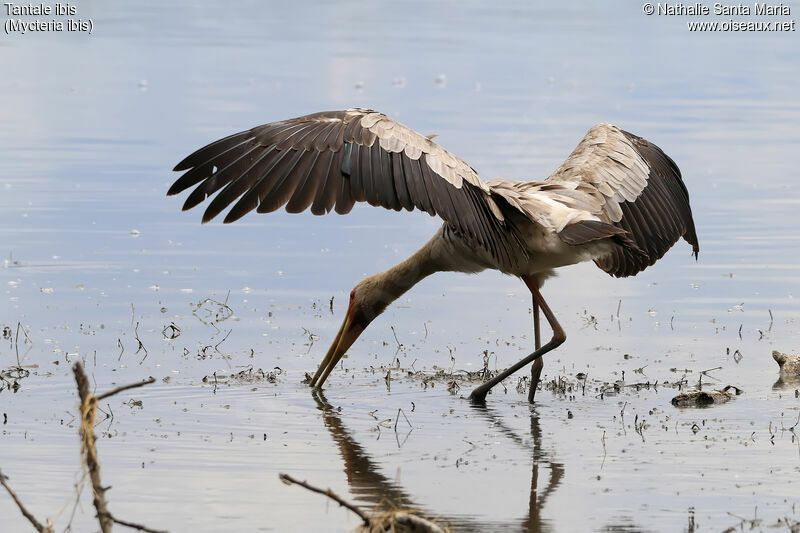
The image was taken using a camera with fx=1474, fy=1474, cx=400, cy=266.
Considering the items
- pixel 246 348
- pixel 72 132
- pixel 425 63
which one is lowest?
pixel 246 348

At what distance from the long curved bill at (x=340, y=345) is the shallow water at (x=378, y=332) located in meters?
0.15

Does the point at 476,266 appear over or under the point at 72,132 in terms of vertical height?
under

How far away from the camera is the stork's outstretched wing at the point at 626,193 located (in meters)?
9.57

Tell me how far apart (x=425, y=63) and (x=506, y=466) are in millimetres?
21803

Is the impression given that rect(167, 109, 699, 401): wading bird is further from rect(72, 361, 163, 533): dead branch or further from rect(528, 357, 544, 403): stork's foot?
rect(72, 361, 163, 533): dead branch

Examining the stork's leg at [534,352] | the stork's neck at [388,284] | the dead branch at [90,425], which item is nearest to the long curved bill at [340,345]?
the stork's neck at [388,284]

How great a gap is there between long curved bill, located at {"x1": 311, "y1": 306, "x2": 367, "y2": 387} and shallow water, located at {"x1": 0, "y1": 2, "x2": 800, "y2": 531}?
147 mm

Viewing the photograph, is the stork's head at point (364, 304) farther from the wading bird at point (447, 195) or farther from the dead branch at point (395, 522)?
the dead branch at point (395, 522)

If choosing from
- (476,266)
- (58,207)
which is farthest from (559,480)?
(58,207)

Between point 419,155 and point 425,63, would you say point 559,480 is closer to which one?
point 419,155

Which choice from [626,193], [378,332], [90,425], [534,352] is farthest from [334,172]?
[90,425]

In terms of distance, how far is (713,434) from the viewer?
7949mm

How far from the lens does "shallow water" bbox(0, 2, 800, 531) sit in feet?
22.5

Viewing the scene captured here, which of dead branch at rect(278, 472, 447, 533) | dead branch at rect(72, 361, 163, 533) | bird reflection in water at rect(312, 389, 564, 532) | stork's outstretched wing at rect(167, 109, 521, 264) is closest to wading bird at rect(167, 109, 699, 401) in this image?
stork's outstretched wing at rect(167, 109, 521, 264)
